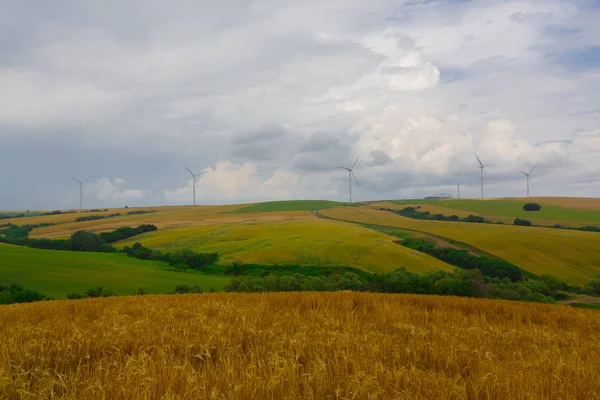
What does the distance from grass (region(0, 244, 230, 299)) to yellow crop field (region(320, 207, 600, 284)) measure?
58659 mm

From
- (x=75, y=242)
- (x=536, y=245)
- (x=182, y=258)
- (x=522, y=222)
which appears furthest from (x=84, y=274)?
(x=522, y=222)

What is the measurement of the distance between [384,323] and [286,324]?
2.51m

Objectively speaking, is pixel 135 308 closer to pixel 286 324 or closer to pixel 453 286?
pixel 286 324

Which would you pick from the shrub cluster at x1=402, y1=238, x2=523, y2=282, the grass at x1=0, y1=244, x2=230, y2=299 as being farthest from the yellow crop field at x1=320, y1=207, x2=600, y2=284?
the grass at x1=0, y1=244, x2=230, y2=299

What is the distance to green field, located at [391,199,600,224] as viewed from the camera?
462 feet

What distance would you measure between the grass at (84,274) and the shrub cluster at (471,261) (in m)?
46.2

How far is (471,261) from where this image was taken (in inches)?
3460

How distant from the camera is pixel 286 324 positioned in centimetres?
979

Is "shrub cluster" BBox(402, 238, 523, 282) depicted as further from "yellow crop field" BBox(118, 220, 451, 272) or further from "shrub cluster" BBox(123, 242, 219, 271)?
"shrub cluster" BBox(123, 242, 219, 271)

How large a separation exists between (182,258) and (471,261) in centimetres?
5631

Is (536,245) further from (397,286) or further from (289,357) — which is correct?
(289,357)

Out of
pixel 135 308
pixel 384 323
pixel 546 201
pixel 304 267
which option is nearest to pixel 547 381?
pixel 384 323

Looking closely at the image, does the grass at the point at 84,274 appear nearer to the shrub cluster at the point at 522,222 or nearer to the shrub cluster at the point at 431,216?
the shrub cluster at the point at 522,222

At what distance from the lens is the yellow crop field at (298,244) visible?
83094 millimetres
